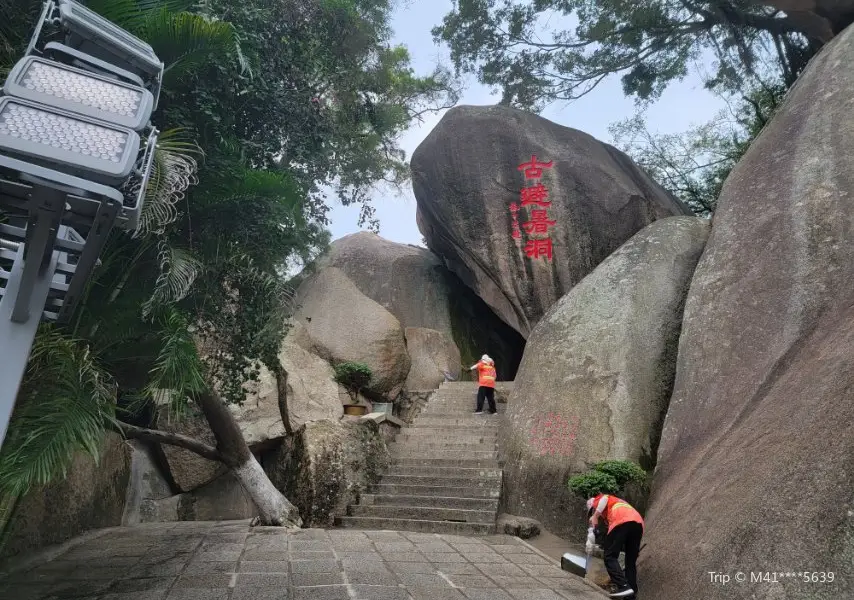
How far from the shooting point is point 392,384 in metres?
14.3

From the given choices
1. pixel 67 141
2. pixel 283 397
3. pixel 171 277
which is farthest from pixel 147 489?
pixel 67 141

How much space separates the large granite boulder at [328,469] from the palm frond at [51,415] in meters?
4.03

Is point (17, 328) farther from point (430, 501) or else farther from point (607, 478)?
point (430, 501)

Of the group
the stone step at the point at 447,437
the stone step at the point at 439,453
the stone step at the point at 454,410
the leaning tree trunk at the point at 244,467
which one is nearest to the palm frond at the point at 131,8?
the leaning tree trunk at the point at 244,467

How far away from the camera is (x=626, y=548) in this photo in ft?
16.8

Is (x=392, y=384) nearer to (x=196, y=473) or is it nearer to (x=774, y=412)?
(x=196, y=473)

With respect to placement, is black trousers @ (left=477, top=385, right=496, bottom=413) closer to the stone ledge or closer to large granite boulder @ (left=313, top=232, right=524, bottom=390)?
the stone ledge

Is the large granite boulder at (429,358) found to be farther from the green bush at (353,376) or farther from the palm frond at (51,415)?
the palm frond at (51,415)

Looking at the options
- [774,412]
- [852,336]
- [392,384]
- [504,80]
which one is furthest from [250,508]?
[504,80]

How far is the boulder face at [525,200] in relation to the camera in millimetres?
14219

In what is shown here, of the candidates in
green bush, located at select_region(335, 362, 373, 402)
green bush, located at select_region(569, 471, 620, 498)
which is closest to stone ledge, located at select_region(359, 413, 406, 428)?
green bush, located at select_region(335, 362, 373, 402)

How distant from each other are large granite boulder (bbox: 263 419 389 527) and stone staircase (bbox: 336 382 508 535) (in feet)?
0.68

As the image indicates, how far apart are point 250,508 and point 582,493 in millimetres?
7133

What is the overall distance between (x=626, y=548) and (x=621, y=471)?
4.63 feet
